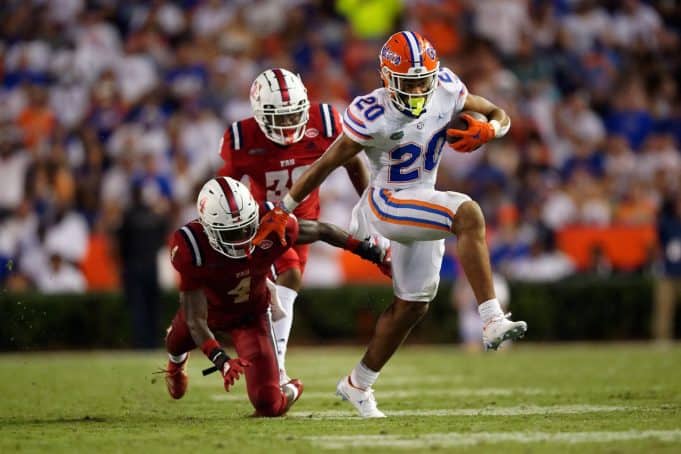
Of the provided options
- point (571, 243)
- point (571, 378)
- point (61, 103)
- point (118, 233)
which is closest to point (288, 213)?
point (571, 378)

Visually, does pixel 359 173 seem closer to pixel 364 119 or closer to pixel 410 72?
pixel 364 119

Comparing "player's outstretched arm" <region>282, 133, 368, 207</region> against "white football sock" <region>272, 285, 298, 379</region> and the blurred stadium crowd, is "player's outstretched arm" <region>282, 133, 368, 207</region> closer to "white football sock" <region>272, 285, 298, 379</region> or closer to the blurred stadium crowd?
"white football sock" <region>272, 285, 298, 379</region>

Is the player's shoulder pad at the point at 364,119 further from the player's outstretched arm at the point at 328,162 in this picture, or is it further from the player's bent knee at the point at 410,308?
the player's bent knee at the point at 410,308

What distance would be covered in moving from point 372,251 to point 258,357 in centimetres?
77

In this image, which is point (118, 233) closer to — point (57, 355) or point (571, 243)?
point (57, 355)

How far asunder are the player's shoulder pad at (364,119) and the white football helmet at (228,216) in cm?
58

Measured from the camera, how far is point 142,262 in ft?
36.0

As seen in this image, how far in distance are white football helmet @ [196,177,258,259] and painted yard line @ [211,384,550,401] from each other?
1.71 meters

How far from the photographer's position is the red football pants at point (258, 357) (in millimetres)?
5824

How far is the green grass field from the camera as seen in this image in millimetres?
4602

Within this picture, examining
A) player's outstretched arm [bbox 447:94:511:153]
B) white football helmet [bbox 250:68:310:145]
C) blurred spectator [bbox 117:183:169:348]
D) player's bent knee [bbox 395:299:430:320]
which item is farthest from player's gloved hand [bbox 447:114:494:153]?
blurred spectator [bbox 117:183:169:348]

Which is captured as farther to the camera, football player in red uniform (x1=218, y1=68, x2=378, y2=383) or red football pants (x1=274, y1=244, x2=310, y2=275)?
red football pants (x1=274, y1=244, x2=310, y2=275)

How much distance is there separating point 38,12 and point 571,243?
6.39m

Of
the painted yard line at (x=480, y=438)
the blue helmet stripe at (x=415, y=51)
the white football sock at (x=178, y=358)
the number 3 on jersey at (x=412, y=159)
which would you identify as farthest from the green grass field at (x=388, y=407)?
the blue helmet stripe at (x=415, y=51)
